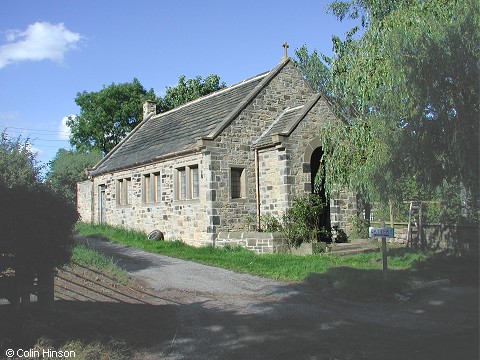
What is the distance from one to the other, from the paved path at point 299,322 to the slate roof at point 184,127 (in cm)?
782

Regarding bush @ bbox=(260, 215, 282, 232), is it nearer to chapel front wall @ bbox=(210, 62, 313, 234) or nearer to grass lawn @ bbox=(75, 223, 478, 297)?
chapel front wall @ bbox=(210, 62, 313, 234)

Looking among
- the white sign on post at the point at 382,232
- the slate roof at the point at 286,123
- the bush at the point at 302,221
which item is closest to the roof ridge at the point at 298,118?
the slate roof at the point at 286,123

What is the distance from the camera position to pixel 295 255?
1493cm

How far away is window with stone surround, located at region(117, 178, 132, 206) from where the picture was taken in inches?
903

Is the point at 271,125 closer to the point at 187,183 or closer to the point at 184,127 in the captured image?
the point at 187,183

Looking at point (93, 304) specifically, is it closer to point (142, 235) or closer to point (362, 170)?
point (362, 170)

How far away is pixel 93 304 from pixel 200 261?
6.35 meters

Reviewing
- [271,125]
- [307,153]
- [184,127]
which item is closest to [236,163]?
[271,125]

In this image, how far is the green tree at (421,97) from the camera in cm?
929

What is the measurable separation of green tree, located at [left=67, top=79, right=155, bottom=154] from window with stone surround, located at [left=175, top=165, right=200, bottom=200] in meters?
25.4

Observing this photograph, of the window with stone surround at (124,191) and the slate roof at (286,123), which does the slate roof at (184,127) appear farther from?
the slate roof at (286,123)

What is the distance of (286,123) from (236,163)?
2.42 metres

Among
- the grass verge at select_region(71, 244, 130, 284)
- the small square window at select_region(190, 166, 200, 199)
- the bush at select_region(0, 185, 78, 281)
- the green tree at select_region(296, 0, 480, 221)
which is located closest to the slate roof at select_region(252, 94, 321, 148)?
the small square window at select_region(190, 166, 200, 199)

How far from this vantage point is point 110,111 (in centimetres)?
4316
